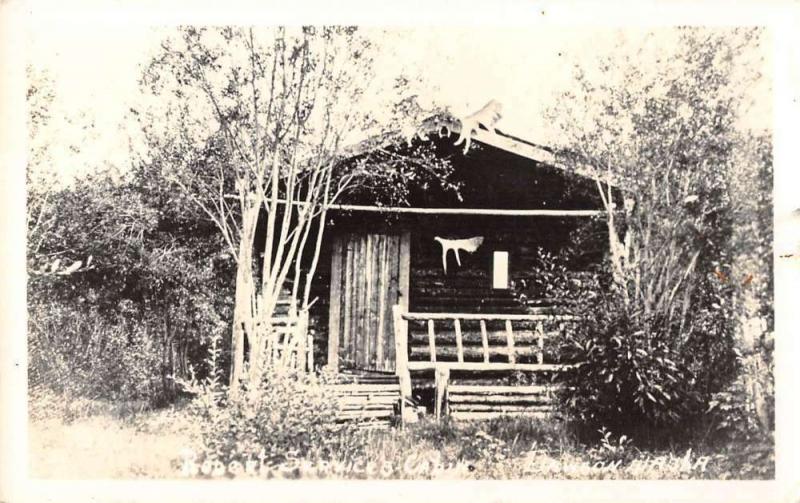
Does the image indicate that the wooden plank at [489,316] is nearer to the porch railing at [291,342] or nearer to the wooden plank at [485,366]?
the wooden plank at [485,366]

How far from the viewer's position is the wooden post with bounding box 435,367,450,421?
16.6ft

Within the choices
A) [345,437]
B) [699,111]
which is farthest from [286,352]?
[699,111]

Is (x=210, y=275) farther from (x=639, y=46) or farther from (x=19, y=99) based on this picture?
(x=639, y=46)

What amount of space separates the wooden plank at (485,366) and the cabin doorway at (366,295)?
0.20 meters

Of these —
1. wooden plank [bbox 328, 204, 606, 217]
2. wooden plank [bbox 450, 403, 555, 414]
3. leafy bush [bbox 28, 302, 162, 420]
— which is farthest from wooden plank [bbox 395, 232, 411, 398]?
leafy bush [bbox 28, 302, 162, 420]

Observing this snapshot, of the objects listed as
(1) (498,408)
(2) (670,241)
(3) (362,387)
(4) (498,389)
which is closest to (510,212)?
(2) (670,241)

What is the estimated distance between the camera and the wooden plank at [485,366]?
5.05m

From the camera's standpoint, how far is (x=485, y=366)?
518 cm

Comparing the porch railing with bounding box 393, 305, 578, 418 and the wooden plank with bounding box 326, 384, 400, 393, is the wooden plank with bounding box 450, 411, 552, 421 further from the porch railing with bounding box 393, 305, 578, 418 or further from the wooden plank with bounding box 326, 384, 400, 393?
the wooden plank with bounding box 326, 384, 400, 393

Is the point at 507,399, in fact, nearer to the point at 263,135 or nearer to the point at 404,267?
the point at 404,267

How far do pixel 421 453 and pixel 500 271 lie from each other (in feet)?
4.34

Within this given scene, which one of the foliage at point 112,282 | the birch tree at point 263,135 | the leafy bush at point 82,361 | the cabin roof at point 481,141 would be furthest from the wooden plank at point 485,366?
the leafy bush at point 82,361

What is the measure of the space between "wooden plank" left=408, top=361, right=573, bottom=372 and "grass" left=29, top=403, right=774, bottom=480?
0.35 metres

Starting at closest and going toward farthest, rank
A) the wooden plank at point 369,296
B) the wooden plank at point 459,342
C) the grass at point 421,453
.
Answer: the grass at point 421,453, the wooden plank at point 459,342, the wooden plank at point 369,296
